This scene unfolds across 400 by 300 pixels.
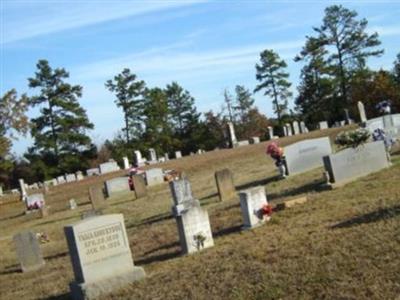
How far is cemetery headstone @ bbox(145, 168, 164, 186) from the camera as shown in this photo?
30.8m

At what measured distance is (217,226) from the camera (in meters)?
A: 13.5

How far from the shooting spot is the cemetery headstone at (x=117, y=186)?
99.1 feet

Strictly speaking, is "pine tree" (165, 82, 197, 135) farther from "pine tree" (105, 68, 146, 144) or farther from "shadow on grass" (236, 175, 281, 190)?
"shadow on grass" (236, 175, 281, 190)

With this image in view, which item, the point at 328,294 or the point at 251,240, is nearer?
the point at 328,294

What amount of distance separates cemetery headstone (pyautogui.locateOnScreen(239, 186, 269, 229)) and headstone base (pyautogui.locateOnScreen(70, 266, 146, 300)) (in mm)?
2728

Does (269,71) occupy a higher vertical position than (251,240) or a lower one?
higher

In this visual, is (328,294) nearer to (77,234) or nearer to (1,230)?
(77,234)

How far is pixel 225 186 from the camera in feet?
59.7

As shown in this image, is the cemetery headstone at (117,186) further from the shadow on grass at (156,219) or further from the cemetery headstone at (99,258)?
the cemetery headstone at (99,258)

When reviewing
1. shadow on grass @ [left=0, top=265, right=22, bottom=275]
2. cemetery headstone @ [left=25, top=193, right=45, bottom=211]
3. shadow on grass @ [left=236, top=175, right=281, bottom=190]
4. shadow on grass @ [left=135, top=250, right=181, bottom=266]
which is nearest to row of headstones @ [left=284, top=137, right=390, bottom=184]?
shadow on grass @ [left=236, top=175, right=281, bottom=190]

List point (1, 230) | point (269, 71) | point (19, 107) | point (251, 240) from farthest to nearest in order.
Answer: point (269, 71), point (19, 107), point (1, 230), point (251, 240)

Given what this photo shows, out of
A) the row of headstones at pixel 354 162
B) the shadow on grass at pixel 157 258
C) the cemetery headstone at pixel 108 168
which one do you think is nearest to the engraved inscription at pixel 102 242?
the shadow on grass at pixel 157 258

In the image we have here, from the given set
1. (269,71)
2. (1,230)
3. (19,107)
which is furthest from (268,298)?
(269,71)

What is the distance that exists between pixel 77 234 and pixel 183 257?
78.2 inches
